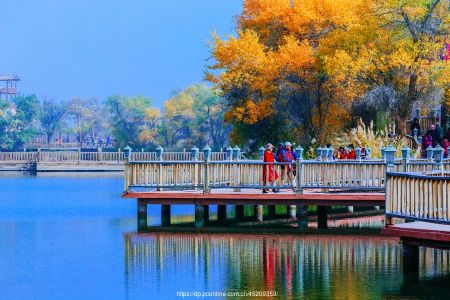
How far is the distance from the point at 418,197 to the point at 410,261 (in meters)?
1.49

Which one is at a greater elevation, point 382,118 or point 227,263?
point 382,118

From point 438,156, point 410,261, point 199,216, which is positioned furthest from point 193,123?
point 410,261

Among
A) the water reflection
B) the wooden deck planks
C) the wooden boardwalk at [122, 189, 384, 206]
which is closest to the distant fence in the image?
the wooden boardwalk at [122, 189, 384, 206]

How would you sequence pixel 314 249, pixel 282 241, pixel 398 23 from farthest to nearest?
1. pixel 398 23
2. pixel 282 241
3. pixel 314 249

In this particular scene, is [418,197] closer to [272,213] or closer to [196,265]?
[196,265]

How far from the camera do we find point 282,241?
33562 mm

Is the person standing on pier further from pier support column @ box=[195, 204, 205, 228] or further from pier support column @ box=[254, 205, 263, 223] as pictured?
pier support column @ box=[195, 204, 205, 228]

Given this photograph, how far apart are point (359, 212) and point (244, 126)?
67.2 ft

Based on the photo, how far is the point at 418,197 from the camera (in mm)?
25641

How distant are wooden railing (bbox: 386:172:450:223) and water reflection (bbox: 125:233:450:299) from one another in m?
1.37

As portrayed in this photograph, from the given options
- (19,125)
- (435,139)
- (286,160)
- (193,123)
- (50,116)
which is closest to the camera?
(286,160)

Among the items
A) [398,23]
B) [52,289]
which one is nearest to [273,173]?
[52,289]

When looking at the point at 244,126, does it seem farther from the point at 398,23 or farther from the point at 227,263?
the point at 227,263

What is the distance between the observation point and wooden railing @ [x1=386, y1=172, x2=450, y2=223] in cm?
2486
